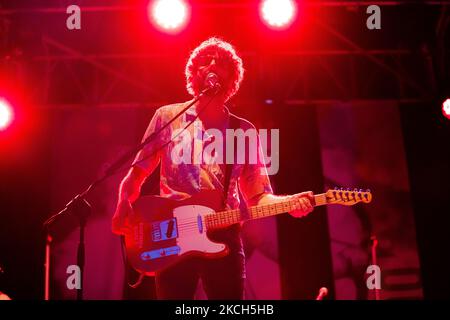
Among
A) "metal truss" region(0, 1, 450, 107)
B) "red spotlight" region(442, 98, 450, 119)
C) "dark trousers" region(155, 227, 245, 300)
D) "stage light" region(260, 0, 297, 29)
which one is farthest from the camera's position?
"metal truss" region(0, 1, 450, 107)

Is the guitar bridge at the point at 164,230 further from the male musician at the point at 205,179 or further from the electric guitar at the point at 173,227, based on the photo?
the male musician at the point at 205,179

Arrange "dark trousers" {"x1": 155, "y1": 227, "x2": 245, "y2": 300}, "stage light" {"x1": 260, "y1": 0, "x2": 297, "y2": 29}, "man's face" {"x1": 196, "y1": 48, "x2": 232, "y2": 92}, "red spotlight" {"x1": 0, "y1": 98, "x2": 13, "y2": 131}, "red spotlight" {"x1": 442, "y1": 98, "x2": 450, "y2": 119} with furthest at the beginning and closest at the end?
"red spotlight" {"x1": 442, "y1": 98, "x2": 450, "y2": 119} < "red spotlight" {"x1": 0, "y1": 98, "x2": 13, "y2": 131} < "stage light" {"x1": 260, "y1": 0, "x2": 297, "y2": 29} < "man's face" {"x1": 196, "y1": 48, "x2": 232, "y2": 92} < "dark trousers" {"x1": 155, "y1": 227, "x2": 245, "y2": 300}

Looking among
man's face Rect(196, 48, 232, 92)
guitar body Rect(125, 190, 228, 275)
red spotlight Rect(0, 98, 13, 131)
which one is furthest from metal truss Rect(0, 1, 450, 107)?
guitar body Rect(125, 190, 228, 275)

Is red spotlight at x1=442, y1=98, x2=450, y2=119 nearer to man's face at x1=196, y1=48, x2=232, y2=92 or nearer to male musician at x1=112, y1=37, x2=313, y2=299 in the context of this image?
male musician at x1=112, y1=37, x2=313, y2=299

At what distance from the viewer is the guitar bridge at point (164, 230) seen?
2936mm

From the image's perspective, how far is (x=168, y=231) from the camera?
→ 296cm

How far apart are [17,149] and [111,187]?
4.63 feet

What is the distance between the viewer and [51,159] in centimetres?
691

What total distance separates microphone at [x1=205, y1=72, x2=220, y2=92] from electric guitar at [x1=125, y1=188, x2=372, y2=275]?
617 mm

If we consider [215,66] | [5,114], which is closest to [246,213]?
[215,66]

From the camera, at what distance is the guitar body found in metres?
2.84

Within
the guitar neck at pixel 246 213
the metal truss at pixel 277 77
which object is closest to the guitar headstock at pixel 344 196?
the guitar neck at pixel 246 213
